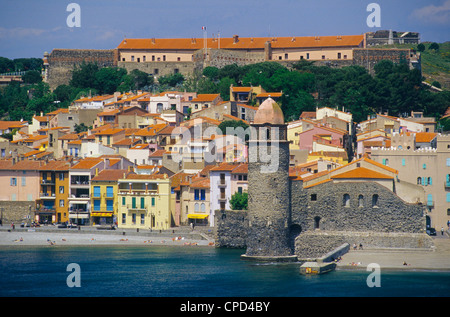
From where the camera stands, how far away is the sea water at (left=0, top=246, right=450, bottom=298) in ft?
157

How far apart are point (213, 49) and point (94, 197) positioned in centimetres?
4358

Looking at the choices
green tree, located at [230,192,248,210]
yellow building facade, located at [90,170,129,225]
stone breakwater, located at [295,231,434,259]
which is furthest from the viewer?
yellow building facade, located at [90,170,129,225]

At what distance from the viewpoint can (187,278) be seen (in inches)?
2050

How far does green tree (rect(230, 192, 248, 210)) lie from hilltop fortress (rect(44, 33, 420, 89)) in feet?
155

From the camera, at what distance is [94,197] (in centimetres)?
7162

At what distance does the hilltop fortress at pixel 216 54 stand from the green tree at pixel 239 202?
155 ft

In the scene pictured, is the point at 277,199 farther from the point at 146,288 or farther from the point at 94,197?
the point at 94,197

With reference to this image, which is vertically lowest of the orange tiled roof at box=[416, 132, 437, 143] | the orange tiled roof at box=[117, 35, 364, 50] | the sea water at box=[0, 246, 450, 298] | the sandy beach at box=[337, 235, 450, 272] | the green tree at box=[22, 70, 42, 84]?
the sea water at box=[0, 246, 450, 298]

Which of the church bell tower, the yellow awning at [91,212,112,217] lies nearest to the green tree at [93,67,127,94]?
the yellow awning at [91,212,112,217]

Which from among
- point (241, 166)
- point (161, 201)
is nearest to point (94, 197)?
point (161, 201)

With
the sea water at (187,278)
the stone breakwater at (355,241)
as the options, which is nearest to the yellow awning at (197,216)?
the sea water at (187,278)

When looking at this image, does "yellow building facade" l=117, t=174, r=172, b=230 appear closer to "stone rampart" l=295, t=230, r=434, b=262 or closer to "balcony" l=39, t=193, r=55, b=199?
"balcony" l=39, t=193, r=55, b=199

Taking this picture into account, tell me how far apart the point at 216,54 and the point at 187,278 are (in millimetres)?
61984

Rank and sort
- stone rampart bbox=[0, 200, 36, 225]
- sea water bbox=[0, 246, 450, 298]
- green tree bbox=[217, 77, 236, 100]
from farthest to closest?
1. green tree bbox=[217, 77, 236, 100]
2. stone rampart bbox=[0, 200, 36, 225]
3. sea water bbox=[0, 246, 450, 298]
